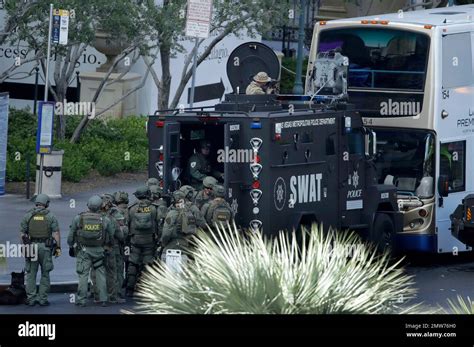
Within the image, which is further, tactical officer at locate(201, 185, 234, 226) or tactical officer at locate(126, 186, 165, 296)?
tactical officer at locate(126, 186, 165, 296)

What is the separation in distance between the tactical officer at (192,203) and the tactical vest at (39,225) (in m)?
1.80

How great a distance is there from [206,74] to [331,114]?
16.3 m

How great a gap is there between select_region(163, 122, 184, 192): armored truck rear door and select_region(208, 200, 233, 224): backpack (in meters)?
1.56

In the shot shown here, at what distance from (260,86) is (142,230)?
3321 millimetres

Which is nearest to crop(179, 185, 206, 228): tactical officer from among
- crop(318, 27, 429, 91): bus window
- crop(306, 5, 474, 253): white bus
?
crop(306, 5, 474, 253): white bus

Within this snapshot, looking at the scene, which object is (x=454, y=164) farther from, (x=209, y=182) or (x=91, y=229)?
(x=91, y=229)

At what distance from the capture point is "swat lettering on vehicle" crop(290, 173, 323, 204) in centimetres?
1767

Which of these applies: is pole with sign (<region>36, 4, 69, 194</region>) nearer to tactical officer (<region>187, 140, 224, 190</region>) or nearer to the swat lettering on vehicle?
tactical officer (<region>187, 140, 224, 190</region>)

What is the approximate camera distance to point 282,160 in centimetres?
1741

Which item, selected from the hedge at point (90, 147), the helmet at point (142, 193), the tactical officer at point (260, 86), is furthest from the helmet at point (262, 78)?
the hedge at point (90, 147)

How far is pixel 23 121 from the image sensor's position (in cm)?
2881

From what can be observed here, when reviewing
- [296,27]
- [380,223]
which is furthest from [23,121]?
[296,27]

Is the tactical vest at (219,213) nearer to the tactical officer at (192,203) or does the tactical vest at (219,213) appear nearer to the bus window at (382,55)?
the tactical officer at (192,203)
